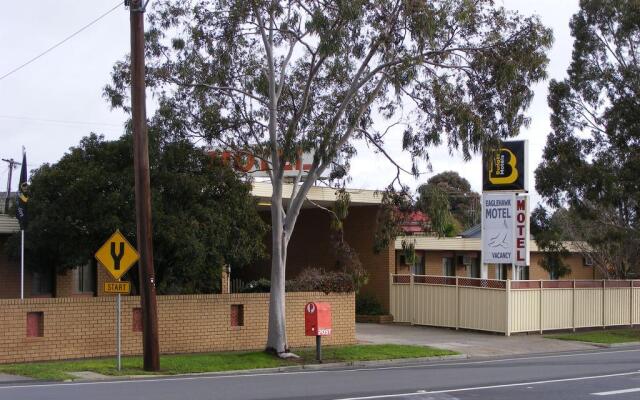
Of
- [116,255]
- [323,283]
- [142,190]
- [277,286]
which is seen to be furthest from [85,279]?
[142,190]

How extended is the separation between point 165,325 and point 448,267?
19631mm

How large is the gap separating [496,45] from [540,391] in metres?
8.52

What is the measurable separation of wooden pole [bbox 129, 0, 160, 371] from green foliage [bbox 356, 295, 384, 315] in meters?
15.1

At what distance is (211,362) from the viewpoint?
760 inches

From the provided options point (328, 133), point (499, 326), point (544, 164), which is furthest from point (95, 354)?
point (544, 164)

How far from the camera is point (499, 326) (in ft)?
92.8

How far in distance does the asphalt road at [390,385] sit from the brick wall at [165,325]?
12.1ft

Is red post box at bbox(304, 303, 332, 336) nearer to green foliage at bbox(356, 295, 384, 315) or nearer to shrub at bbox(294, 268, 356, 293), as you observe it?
shrub at bbox(294, 268, 356, 293)

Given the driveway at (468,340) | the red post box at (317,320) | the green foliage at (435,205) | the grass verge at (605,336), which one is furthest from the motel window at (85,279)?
the grass verge at (605,336)

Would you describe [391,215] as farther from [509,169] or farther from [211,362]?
[509,169]

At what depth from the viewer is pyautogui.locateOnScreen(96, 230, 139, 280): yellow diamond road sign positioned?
691 inches

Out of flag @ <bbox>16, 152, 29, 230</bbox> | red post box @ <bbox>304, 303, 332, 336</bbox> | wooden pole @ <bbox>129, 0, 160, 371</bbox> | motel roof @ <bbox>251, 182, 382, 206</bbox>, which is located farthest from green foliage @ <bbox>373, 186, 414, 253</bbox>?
flag @ <bbox>16, 152, 29, 230</bbox>

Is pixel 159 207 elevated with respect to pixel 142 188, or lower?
lower

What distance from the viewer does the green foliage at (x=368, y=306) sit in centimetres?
3212
